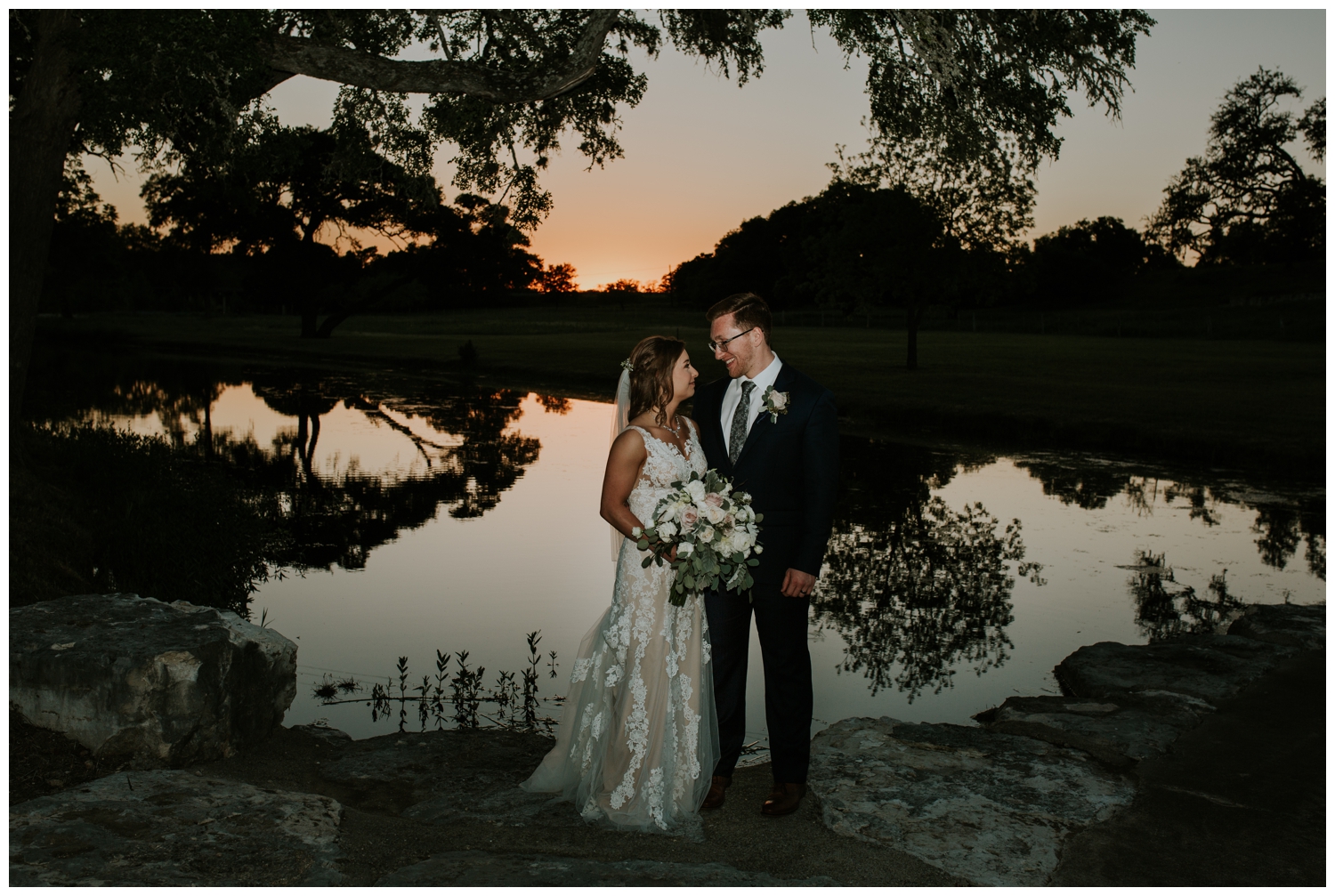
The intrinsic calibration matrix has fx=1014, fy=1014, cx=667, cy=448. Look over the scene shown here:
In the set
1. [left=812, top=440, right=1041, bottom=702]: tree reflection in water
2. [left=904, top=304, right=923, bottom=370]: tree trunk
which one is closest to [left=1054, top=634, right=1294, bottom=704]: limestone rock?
[left=812, top=440, right=1041, bottom=702]: tree reflection in water

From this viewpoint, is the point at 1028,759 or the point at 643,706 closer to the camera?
the point at 643,706

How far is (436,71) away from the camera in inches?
457

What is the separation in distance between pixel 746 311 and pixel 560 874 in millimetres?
2524

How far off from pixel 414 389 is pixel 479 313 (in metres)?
65.0

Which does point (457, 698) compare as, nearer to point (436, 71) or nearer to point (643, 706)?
point (643, 706)

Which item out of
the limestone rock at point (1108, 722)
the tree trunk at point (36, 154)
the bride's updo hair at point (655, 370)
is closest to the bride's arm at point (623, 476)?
the bride's updo hair at point (655, 370)

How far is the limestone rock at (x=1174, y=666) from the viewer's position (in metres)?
6.47

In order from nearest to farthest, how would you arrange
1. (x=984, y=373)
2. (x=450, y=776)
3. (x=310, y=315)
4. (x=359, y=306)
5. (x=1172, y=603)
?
(x=450, y=776)
(x=1172, y=603)
(x=984, y=373)
(x=310, y=315)
(x=359, y=306)

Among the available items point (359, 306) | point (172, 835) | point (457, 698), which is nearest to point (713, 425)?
point (172, 835)

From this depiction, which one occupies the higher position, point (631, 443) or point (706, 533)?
point (631, 443)

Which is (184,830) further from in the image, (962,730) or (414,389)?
(414,389)

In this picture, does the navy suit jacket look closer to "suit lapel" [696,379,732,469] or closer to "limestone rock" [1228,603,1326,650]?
"suit lapel" [696,379,732,469]

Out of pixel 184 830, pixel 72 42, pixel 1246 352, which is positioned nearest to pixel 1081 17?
pixel 72 42

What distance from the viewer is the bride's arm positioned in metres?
Result: 4.67
